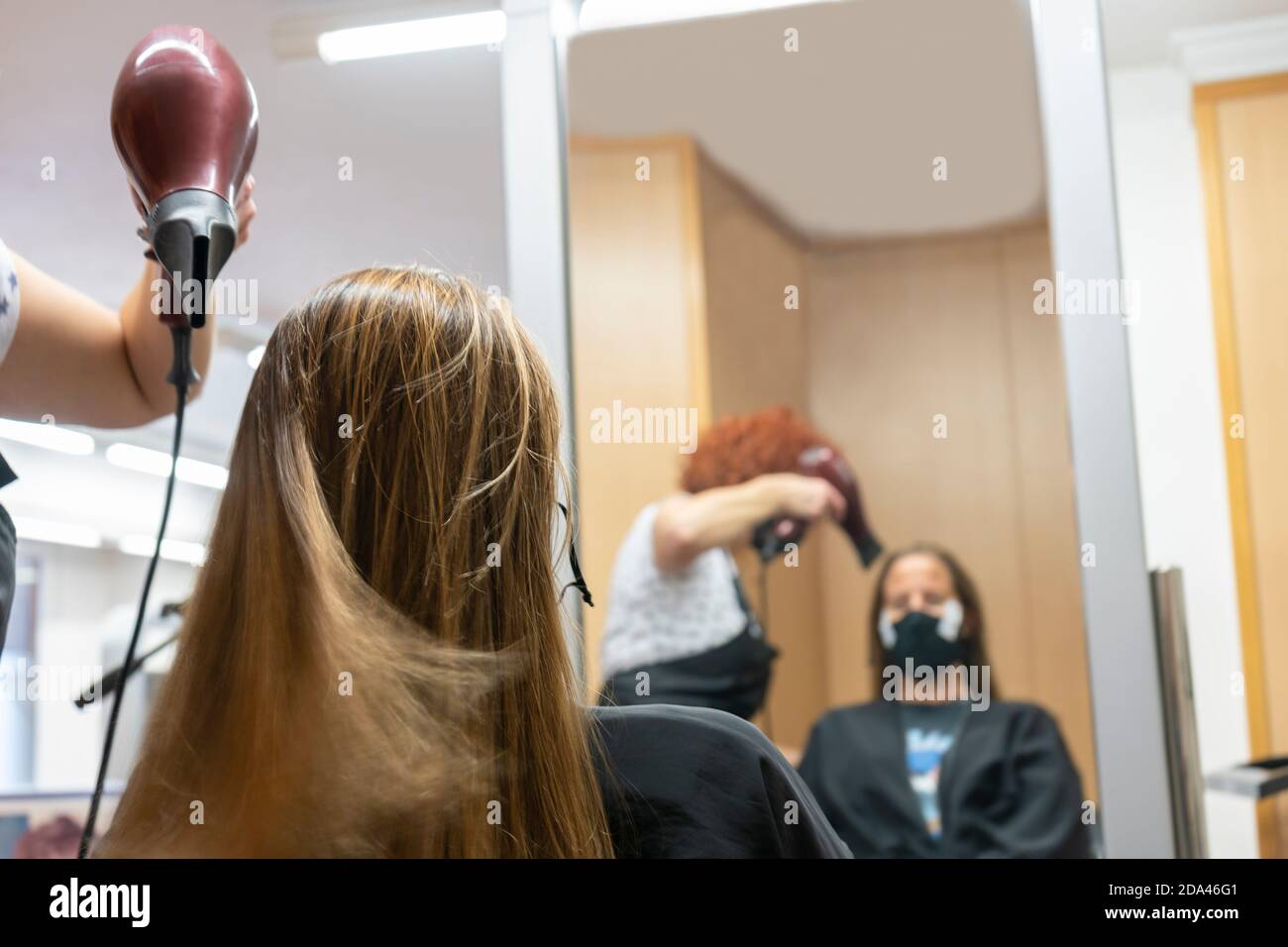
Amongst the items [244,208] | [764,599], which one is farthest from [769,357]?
Answer: [244,208]

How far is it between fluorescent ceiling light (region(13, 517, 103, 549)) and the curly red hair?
5.17ft

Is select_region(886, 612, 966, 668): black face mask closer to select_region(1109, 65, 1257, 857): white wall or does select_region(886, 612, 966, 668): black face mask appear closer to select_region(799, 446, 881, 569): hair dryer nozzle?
select_region(799, 446, 881, 569): hair dryer nozzle

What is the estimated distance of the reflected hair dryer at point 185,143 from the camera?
2.20ft

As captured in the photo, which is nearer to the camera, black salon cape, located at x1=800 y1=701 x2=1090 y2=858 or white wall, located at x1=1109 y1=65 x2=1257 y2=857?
black salon cape, located at x1=800 y1=701 x2=1090 y2=858

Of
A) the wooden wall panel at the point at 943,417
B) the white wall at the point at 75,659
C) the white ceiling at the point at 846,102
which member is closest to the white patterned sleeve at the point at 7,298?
the white ceiling at the point at 846,102

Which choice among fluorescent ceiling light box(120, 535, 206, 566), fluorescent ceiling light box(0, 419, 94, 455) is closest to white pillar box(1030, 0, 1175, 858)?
fluorescent ceiling light box(0, 419, 94, 455)

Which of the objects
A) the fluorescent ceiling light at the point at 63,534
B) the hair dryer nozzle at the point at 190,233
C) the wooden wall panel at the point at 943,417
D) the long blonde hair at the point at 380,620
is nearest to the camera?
the long blonde hair at the point at 380,620

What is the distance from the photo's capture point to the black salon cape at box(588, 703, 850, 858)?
0.59 m

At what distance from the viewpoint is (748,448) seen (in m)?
1.17

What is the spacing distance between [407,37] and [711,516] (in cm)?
55

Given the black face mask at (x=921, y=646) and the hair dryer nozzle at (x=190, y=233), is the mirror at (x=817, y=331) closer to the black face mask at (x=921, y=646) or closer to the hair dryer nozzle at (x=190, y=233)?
the black face mask at (x=921, y=646)

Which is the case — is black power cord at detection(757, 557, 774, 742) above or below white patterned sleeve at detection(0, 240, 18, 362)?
below

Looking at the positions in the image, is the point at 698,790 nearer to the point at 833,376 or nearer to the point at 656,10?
the point at 833,376
